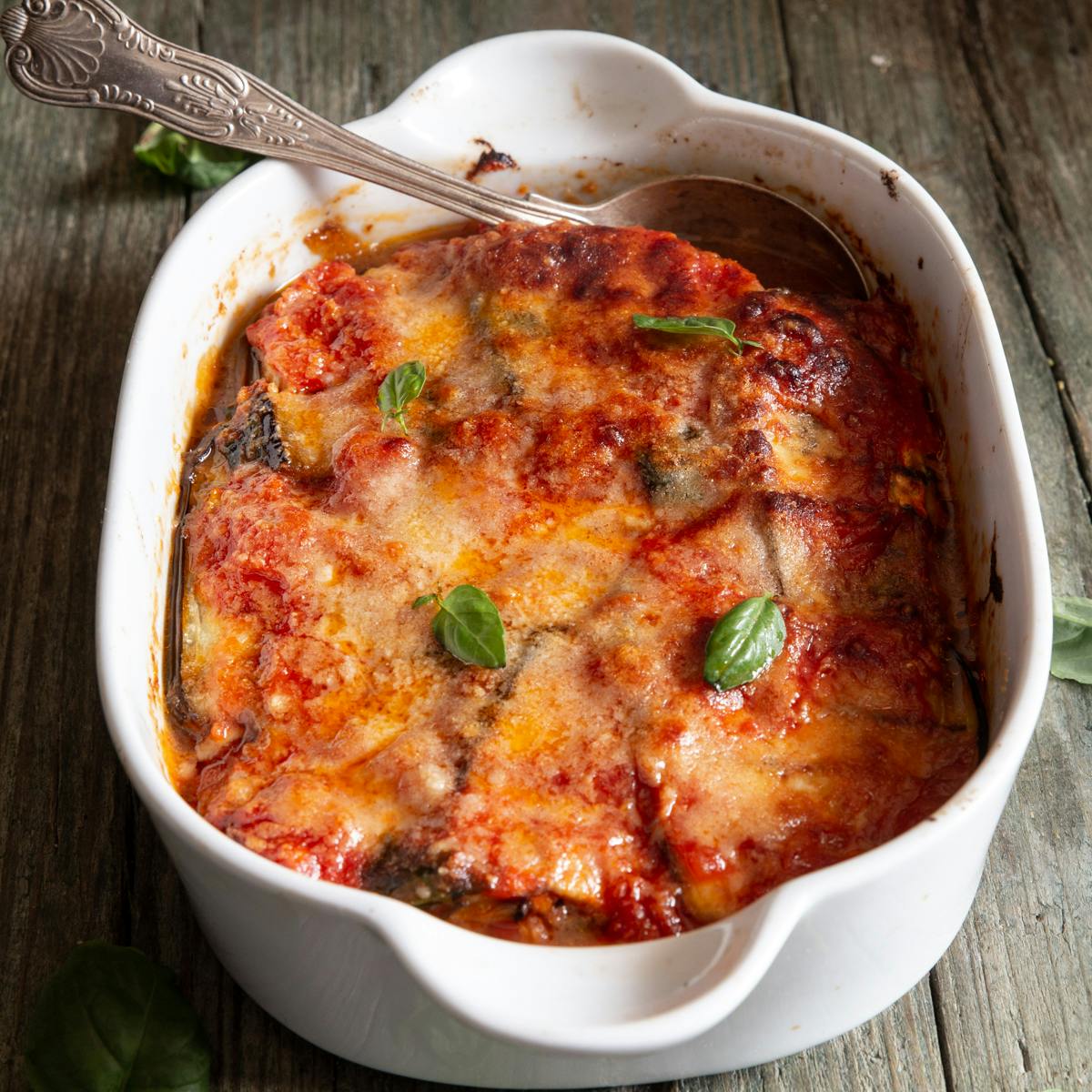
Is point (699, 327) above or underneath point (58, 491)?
above

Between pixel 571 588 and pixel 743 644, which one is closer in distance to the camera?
pixel 743 644

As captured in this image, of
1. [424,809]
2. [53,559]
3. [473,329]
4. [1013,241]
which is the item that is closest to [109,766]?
[53,559]

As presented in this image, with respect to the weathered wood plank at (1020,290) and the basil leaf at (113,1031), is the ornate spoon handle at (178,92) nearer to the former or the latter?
the weathered wood plank at (1020,290)

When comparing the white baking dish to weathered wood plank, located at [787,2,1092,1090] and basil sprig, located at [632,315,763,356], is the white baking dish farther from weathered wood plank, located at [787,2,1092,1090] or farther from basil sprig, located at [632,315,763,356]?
basil sprig, located at [632,315,763,356]

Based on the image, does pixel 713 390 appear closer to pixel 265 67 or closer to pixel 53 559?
pixel 53 559

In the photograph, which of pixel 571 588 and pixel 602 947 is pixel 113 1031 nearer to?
pixel 602 947

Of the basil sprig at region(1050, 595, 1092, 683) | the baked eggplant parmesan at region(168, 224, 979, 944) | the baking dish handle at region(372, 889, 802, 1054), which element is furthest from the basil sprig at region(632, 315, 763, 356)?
the baking dish handle at region(372, 889, 802, 1054)

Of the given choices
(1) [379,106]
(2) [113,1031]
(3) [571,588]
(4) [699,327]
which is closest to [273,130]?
(1) [379,106]
